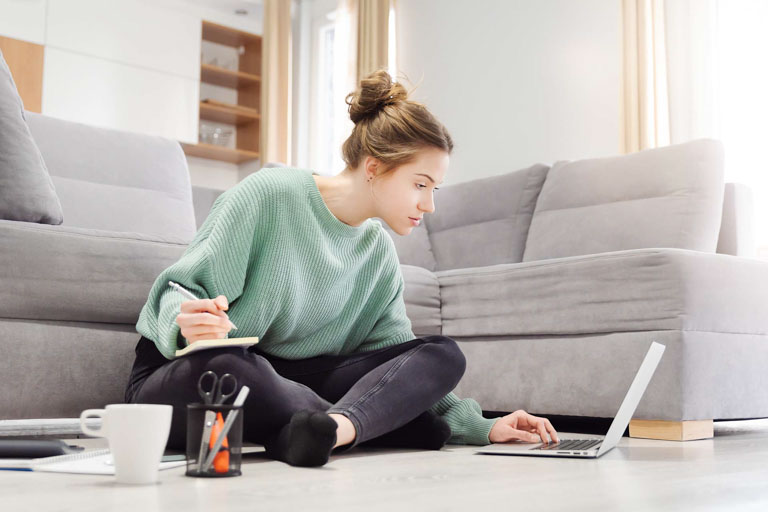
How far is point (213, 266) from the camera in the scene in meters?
1.42

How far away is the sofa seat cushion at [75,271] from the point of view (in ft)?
5.71

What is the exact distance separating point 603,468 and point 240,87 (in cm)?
538

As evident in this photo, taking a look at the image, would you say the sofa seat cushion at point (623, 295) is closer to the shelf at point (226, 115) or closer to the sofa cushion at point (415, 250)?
the sofa cushion at point (415, 250)

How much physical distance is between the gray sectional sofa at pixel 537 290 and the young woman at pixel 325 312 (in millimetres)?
365

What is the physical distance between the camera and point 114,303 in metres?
1.86

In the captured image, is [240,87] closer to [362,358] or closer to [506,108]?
[506,108]

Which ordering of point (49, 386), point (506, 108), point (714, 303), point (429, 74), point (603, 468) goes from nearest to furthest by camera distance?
point (603, 468), point (49, 386), point (714, 303), point (506, 108), point (429, 74)

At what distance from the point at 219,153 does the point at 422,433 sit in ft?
15.4

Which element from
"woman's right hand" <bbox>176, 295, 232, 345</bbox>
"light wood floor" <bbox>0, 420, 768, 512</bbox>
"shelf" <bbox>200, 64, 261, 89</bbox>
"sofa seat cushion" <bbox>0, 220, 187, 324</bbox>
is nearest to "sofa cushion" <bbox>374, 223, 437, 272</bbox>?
"sofa seat cushion" <bbox>0, 220, 187, 324</bbox>

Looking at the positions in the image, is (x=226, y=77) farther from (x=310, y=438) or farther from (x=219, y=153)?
(x=310, y=438)

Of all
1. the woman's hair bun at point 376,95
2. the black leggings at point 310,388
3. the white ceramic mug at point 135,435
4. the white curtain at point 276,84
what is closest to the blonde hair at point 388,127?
the woman's hair bun at point 376,95

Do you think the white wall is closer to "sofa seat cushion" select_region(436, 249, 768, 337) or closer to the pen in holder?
"sofa seat cushion" select_region(436, 249, 768, 337)

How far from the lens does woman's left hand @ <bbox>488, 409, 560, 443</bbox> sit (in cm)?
163

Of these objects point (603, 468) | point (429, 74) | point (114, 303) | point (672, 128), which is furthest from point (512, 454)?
point (429, 74)
